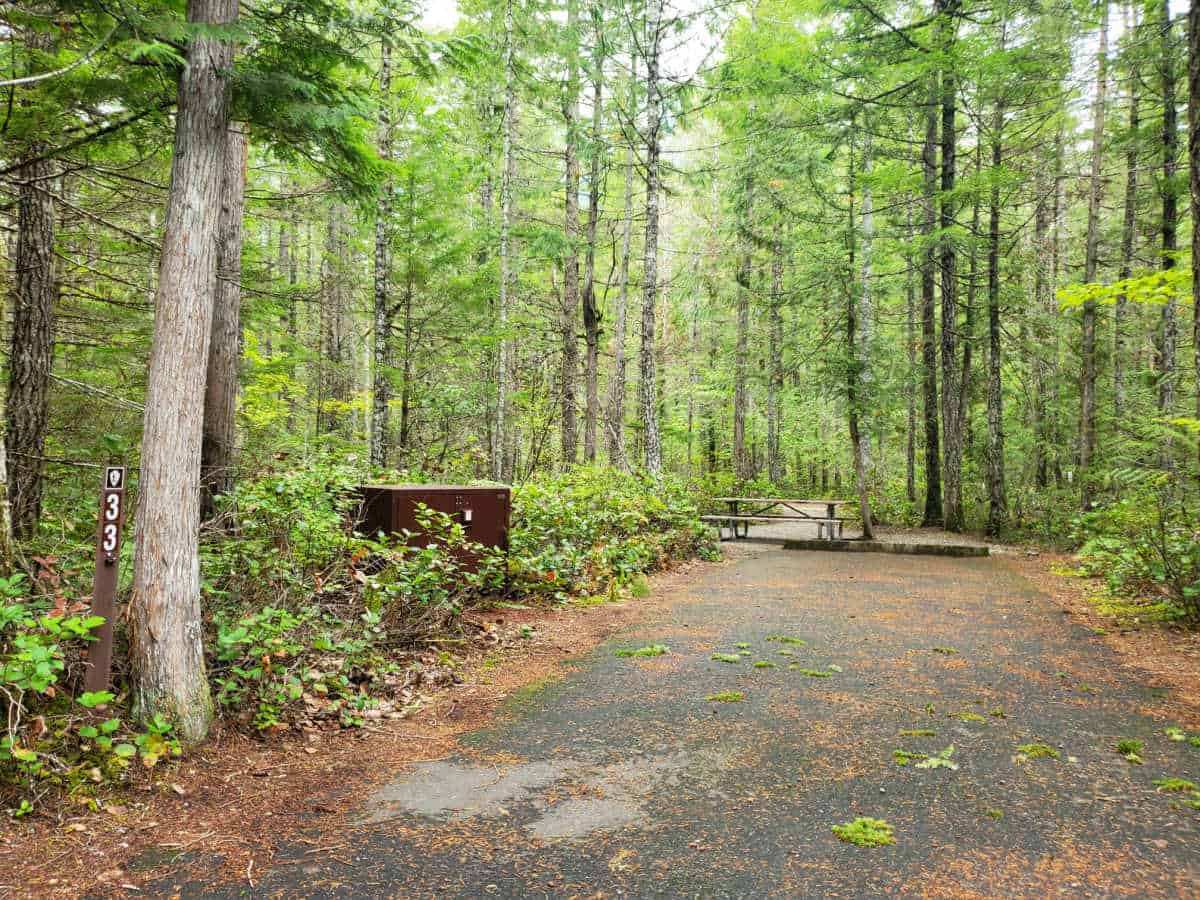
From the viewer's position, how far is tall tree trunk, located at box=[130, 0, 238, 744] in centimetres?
371

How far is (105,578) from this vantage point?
3.52 meters

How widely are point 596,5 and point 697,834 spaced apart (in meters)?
17.1

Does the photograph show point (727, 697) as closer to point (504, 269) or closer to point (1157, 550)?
point (1157, 550)

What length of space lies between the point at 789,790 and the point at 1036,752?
1584 mm

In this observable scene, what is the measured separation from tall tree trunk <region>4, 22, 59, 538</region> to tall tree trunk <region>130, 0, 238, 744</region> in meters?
3.63

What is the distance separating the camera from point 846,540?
1420cm

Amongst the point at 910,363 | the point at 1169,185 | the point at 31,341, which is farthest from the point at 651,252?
the point at 910,363

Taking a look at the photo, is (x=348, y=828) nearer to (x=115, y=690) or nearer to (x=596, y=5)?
(x=115, y=690)

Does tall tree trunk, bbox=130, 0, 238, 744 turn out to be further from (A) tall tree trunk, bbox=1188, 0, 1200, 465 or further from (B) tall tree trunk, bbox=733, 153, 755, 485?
(B) tall tree trunk, bbox=733, 153, 755, 485

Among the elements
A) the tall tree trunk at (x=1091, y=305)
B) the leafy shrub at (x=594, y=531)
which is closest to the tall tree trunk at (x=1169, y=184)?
the tall tree trunk at (x=1091, y=305)

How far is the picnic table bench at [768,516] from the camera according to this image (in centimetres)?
1470

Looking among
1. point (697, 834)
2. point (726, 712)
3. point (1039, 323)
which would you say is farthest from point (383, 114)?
point (1039, 323)

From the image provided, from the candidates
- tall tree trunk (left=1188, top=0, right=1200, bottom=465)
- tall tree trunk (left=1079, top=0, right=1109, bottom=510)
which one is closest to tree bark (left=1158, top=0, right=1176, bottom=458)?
tall tree trunk (left=1079, top=0, right=1109, bottom=510)

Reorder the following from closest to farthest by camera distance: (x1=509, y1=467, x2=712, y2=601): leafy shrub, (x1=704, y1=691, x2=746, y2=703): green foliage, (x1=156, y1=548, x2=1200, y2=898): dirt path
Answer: (x1=156, y1=548, x2=1200, y2=898): dirt path, (x1=704, y1=691, x2=746, y2=703): green foliage, (x1=509, y1=467, x2=712, y2=601): leafy shrub
